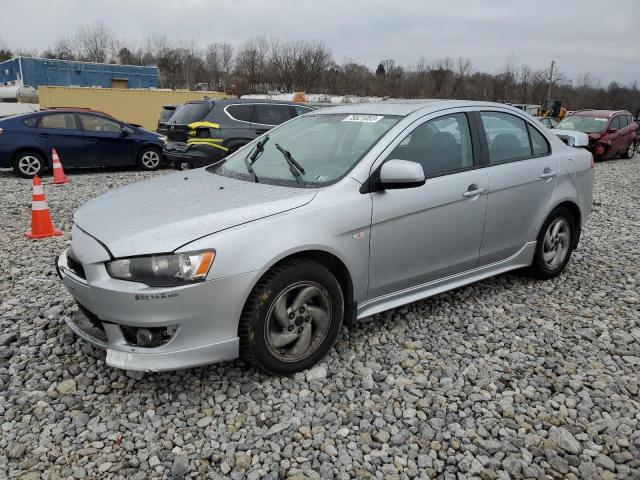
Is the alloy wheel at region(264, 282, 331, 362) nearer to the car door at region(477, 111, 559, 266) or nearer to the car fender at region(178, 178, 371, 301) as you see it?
the car fender at region(178, 178, 371, 301)

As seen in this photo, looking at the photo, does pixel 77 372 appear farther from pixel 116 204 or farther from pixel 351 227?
pixel 351 227

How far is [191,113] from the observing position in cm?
1029

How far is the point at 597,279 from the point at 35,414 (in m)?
4.86

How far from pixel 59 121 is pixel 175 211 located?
991 centimetres

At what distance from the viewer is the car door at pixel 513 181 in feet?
13.6

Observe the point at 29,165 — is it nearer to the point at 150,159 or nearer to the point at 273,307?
the point at 150,159

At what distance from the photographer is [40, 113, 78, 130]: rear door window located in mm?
11203

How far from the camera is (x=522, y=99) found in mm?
76000

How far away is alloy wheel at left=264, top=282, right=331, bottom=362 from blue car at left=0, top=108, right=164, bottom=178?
10.1 meters

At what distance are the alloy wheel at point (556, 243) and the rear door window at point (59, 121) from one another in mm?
10445


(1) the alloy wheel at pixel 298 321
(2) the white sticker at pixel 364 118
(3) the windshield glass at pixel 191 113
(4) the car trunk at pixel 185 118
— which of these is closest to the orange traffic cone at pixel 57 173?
(4) the car trunk at pixel 185 118

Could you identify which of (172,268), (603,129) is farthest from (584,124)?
(172,268)

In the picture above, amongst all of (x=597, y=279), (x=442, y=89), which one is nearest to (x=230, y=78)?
(x=442, y=89)

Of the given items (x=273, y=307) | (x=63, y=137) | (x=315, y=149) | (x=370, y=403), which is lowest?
(x=370, y=403)
